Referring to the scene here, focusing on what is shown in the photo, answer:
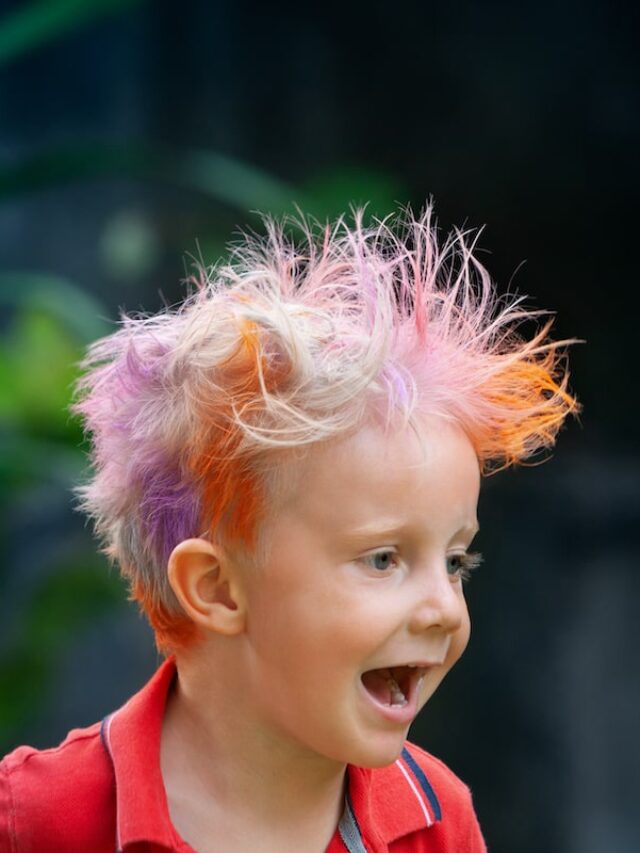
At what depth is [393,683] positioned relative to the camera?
0.86m

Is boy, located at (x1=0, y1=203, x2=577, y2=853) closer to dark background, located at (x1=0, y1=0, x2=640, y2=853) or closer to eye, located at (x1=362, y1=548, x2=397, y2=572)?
eye, located at (x1=362, y1=548, x2=397, y2=572)

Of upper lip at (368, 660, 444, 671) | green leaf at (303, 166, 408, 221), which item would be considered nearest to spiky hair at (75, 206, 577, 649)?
upper lip at (368, 660, 444, 671)

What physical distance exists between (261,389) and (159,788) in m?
0.26

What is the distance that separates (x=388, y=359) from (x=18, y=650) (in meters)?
1.27

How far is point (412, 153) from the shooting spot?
235 cm

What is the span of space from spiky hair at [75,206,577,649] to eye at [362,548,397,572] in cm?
7

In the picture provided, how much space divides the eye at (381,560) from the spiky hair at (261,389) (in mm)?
69

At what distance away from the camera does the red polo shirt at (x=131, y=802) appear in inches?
33.5

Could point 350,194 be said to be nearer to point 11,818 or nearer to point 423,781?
point 423,781

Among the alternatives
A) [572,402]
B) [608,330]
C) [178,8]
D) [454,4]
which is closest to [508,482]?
[608,330]

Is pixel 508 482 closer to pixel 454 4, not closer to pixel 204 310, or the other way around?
pixel 454 4

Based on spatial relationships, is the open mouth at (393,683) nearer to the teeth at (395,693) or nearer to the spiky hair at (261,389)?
the teeth at (395,693)

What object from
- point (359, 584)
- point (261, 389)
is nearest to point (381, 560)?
point (359, 584)

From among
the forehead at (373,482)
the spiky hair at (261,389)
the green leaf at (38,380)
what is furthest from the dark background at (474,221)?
the forehead at (373,482)
